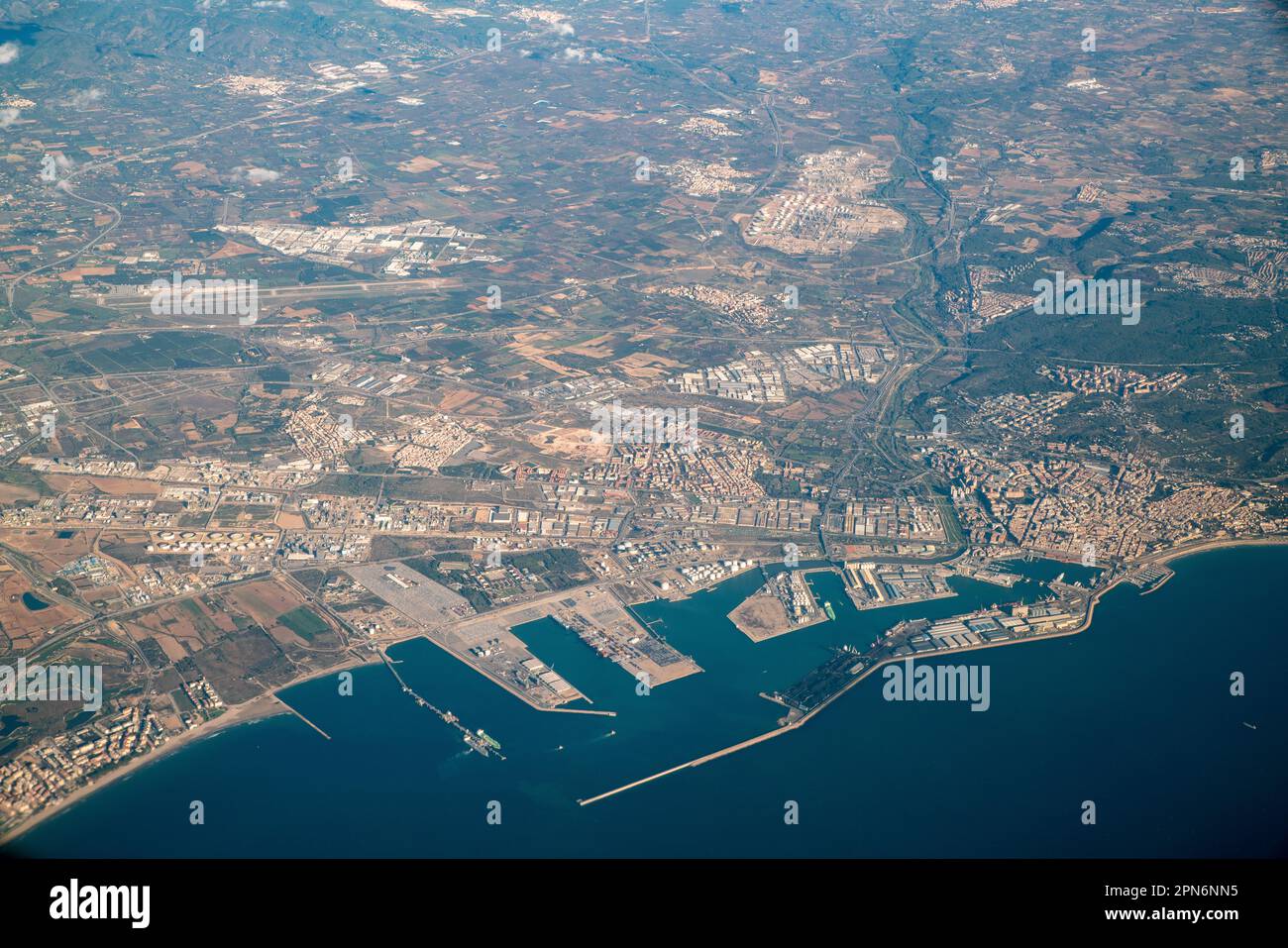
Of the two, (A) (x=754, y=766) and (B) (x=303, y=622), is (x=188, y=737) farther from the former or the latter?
(A) (x=754, y=766)

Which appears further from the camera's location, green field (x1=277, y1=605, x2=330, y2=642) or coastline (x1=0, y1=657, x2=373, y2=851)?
green field (x1=277, y1=605, x2=330, y2=642)

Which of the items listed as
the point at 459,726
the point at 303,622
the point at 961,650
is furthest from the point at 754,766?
the point at 303,622

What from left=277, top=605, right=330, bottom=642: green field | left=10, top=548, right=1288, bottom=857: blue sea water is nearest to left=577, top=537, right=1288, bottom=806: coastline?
left=10, top=548, right=1288, bottom=857: blue sea water

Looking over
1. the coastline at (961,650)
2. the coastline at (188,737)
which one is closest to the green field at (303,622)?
the coastline at (188,737)

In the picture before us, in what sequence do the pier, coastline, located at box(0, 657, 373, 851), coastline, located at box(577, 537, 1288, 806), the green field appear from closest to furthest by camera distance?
1. coastline, located at box(0, 657, 373, 851)
2. coastline, located at box(577, 537, 1288, 806)
3. the pier
4. the green field

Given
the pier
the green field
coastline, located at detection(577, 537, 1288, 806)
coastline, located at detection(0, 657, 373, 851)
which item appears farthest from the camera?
the green field

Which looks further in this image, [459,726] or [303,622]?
[303,622]

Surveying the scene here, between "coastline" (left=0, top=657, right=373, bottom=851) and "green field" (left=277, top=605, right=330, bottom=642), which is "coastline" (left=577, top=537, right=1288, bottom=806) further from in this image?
"green field" (left=277, top=605, right=330, bottom=642)

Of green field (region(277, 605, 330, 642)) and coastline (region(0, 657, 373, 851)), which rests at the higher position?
green field (region(277, 605, 330, 642))
